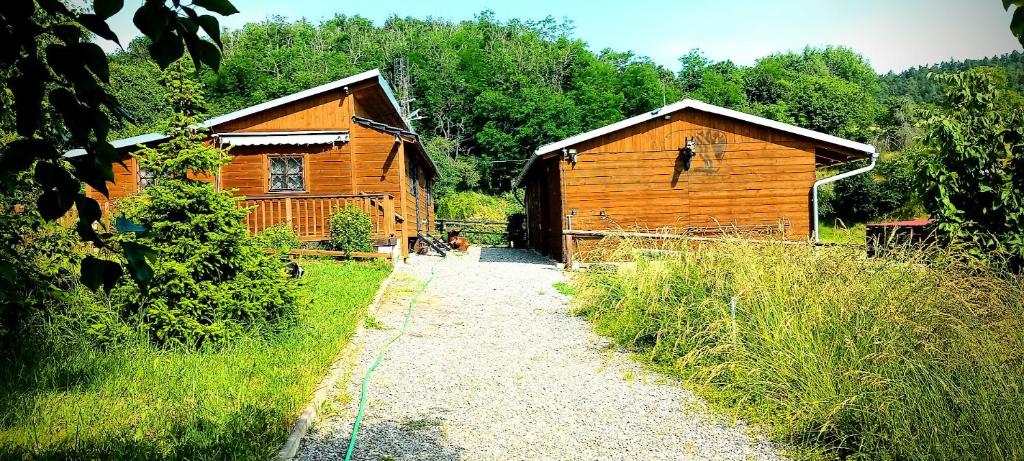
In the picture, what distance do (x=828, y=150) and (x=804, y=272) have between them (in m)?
11.9

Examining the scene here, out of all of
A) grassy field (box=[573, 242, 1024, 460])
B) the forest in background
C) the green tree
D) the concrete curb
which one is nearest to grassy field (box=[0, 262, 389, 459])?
the concrete curb

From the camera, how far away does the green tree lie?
8.27 meters

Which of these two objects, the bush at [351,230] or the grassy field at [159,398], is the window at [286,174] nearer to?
the bush at [351,230]

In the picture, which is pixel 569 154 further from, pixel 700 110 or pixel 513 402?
pixel 513 402

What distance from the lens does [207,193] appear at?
697cm

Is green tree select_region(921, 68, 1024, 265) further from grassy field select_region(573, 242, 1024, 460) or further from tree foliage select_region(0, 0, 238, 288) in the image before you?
tree foliage select_region(0, 0, 238, 288)

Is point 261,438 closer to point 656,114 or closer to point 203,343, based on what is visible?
point 203,343

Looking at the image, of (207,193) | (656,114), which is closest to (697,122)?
(656,114)

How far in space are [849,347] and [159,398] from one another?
5268 millimetres

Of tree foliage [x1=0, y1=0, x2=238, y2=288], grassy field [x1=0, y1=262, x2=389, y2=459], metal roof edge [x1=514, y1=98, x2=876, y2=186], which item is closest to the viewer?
tree foliage [x1=0, y1=0, x2=238, y2=288]

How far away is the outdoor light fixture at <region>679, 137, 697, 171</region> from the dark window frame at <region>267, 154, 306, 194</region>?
9.58 meters

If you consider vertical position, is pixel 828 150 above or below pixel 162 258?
above

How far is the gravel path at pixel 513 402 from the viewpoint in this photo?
15.4 feet

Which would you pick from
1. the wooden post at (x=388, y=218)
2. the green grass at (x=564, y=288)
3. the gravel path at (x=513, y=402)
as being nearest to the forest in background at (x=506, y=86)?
the wooden post at (x=388, y=218)
